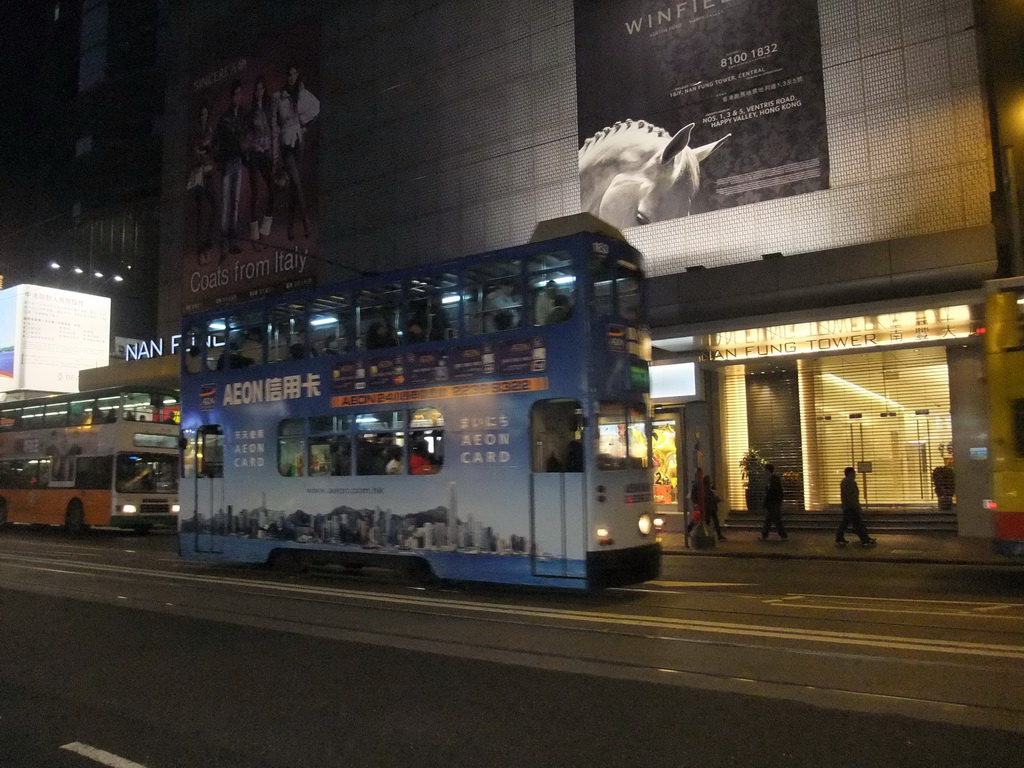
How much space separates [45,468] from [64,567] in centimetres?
1151

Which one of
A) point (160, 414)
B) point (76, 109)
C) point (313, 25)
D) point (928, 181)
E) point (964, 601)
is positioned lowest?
point (964, 601)

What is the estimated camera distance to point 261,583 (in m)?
12.9

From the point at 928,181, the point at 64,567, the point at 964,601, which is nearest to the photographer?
the point at 964,601

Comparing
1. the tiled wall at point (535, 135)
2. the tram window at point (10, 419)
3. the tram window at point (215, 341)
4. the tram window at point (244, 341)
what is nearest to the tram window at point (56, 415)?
the tram window at point (10, 419)

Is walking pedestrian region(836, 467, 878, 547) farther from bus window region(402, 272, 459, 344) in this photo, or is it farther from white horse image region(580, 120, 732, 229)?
bus window region(402, 272, 459, 344)

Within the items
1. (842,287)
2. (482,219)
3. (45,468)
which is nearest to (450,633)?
(842,287)

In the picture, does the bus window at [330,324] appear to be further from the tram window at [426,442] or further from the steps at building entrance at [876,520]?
the steps at building entrance at [876,520]

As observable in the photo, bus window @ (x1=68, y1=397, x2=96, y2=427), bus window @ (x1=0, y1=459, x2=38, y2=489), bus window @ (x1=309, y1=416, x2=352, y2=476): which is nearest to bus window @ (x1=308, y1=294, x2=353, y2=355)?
bus window @ (x1=309, y1=416, x2=352, y2=476)

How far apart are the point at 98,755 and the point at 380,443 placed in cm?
720

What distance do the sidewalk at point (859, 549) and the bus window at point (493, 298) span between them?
26.3ft

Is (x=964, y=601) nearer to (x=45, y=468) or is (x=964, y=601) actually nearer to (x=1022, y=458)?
(x=1022, y=458)

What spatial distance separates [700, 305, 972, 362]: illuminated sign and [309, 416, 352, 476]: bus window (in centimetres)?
998

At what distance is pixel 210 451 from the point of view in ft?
48.0

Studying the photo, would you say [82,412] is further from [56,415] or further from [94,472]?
[94,472]
